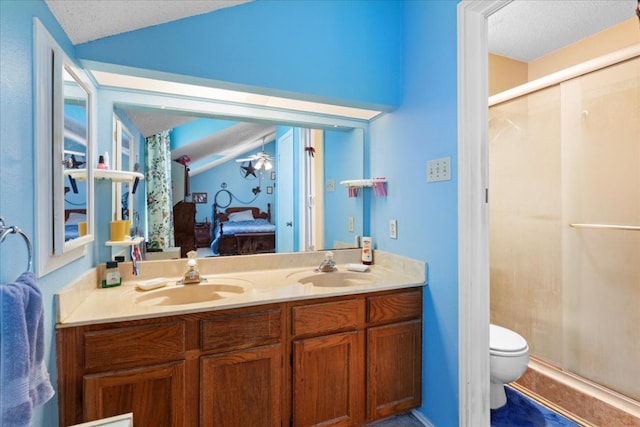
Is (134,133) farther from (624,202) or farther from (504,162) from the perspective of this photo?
(624,202)

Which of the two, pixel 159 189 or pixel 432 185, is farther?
pixel 159 189

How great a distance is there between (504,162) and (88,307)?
272 cm

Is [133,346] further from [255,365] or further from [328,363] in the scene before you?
[328,363]

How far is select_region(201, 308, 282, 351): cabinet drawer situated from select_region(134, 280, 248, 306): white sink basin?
29cm

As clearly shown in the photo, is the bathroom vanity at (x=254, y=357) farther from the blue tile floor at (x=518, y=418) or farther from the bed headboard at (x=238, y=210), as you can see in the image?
the bed headboard at (x=238, y=210)

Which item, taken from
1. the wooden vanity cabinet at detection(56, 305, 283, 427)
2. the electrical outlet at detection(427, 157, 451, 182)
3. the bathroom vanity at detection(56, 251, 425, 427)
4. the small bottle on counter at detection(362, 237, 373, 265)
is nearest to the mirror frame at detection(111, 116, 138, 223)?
the bathroom vanity at detection(56, 251, 425, 427)

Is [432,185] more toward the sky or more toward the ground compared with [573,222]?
more toward the sky

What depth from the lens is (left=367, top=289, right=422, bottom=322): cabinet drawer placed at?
5.14 feet

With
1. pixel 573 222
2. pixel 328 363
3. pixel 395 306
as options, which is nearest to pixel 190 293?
pixel 328 363

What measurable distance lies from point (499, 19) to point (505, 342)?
77.2 inches

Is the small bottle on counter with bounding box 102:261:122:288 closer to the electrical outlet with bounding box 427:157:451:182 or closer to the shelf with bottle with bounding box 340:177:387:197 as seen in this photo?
the shelf with bottle with bounding box 340:177:387:197

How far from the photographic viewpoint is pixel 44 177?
3.30 feet

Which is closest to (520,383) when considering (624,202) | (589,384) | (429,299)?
(589,384)

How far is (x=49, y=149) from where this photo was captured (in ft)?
3.39
